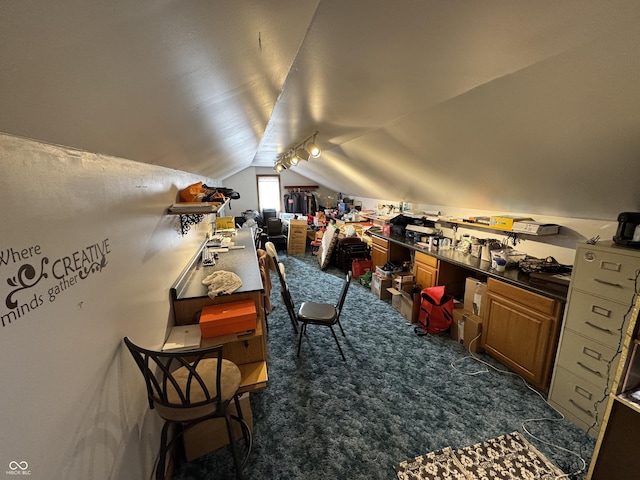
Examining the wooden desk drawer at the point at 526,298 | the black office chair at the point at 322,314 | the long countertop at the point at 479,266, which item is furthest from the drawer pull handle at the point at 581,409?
the black office chair at the point at 322,314

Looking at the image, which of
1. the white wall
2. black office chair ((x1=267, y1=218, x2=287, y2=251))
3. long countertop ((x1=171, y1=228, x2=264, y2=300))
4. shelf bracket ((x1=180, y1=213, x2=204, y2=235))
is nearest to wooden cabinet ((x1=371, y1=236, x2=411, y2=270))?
long countertop ((x1=171, y1=228, x2=264, y2=300))

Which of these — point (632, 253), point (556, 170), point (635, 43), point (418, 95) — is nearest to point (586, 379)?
point (632, 253)

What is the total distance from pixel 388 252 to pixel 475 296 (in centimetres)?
150

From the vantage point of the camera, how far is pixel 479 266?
2.74 m

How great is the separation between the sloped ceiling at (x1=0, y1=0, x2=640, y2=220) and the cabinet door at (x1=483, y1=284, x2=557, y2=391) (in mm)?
965

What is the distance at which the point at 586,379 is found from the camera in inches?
71.6

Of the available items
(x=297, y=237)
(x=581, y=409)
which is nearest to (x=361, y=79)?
(x=581, y=409)

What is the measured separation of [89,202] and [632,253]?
9.13 ft

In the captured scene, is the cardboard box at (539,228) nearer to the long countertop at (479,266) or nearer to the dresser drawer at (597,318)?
the long countertop at (479,266)

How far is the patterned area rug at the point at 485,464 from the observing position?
5.12 feet

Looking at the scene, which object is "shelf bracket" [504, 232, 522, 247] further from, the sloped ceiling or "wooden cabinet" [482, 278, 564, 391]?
"wooden cabinet" [482, 278, 564, 391]

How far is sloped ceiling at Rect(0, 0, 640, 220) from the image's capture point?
583 millimetres

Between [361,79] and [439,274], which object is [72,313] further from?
[439,274]

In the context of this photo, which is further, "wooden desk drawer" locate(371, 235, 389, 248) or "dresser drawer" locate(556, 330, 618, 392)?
"wooden desk drawer" locate(371, 235, 389, 248)
